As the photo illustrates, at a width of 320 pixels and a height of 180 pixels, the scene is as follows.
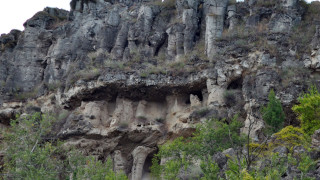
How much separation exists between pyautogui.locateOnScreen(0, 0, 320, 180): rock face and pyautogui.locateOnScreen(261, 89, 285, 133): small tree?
70 cm

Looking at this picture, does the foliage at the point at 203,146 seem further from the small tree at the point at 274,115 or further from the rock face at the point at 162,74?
the rock face at the point at 162,74

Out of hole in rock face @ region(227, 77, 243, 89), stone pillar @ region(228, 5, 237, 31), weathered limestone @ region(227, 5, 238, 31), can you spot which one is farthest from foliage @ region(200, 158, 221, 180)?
stone pillar @ region(228, 5, 237, 31)

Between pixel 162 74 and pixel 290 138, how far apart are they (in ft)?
43.3

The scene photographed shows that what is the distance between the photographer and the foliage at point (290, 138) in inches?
772

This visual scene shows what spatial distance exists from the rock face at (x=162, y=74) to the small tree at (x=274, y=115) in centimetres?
70

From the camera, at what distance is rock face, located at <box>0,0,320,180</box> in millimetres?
28766

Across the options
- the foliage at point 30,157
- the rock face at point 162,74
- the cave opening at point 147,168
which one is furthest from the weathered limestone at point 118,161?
the foliage at point 30,157

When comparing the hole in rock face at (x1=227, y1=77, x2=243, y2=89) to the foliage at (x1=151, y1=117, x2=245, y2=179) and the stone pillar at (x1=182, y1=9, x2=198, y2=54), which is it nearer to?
the stone pillar at (x1=182, y1=9, x2=198, y2=54)

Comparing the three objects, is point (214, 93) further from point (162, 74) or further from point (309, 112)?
point (309, 112)

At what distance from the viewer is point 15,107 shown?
1496 inches

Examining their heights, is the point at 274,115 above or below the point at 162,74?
below

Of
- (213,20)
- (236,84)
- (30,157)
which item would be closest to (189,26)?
(213,20)

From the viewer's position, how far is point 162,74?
31938 millimetres

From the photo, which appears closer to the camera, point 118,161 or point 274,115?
point 274,115
